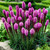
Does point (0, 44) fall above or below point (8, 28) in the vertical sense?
below

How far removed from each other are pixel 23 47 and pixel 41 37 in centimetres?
55

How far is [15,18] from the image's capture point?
11.0 ft

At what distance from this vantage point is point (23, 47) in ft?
11.1

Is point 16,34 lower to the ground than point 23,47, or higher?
higher

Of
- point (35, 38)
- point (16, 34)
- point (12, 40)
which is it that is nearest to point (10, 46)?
point (12, 40)

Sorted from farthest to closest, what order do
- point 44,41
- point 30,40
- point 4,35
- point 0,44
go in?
point 4,35 < point 0,44 < point 44,41 < point 30,40

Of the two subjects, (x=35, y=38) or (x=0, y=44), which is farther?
(x=0, y=44)

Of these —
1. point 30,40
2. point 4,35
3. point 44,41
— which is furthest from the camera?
point 4,35

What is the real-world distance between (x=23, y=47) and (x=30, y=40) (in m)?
0.29

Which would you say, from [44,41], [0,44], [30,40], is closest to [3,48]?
[0,44]

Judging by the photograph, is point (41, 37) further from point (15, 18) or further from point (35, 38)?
point (15, 18)

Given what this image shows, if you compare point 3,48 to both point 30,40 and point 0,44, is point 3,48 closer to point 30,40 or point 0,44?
point 0,44

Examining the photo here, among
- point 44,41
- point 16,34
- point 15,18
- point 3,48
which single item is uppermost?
point 15,18

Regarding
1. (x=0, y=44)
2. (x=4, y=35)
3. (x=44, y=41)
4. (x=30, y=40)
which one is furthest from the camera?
(x=4, y=35)
